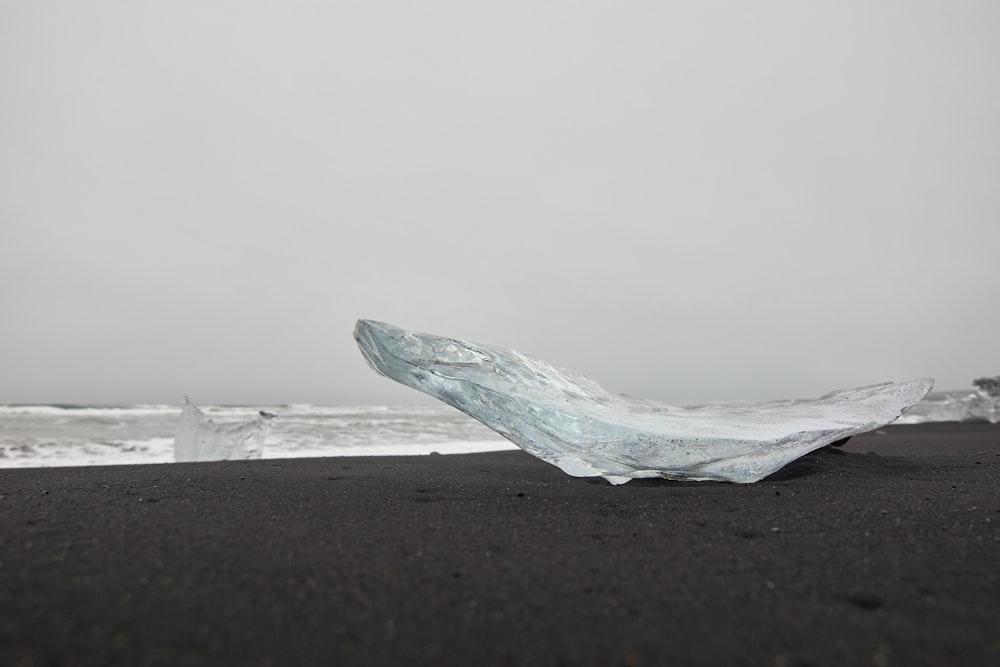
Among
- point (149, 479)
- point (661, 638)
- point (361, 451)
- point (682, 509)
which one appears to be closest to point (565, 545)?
point (661, 638)

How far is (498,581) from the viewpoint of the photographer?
1.44m

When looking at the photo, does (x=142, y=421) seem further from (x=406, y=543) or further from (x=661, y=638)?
(x=661, y=638)

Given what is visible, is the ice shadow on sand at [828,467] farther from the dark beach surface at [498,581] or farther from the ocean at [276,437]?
the ocean at [276,437]

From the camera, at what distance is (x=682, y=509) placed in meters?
2.40

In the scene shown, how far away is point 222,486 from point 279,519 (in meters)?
1.13

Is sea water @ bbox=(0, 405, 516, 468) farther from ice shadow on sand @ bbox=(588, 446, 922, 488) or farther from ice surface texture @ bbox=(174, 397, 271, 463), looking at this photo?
ice shadow on sand @ bbox=(588, 446, 922, 488)

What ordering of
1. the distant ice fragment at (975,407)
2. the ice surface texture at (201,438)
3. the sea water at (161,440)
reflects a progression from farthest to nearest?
the distant ice fragment at (975,407) → the sea water at (161,440) → the ice surface texture at (201,438)

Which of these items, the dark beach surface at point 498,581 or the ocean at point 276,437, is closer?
the dark beach surface at point 498,581

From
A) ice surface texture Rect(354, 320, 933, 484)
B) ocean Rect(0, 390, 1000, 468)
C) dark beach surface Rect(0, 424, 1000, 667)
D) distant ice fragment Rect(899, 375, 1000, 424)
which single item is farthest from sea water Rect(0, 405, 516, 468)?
distant ice fragment Rect(899, 375, 1000, 424)

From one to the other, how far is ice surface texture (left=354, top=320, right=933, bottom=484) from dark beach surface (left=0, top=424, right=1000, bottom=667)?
1.34ft

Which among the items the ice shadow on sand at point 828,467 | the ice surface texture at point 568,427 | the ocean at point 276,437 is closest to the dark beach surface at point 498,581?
the ice surface texture at point 568,427

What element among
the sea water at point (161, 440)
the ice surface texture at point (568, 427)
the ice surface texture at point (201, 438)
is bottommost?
the sea water at point (161, 440)

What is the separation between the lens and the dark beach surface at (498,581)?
1076 mm

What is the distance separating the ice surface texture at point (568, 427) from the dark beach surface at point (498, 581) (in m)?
0.41
